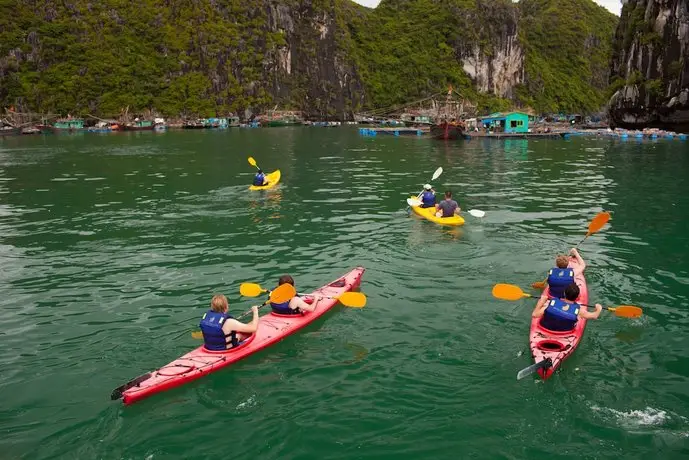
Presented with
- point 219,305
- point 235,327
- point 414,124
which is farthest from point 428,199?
point 414,124

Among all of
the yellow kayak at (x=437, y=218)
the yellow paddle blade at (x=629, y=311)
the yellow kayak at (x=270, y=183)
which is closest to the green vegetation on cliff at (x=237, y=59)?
the yellow kayak at (x=270, y=183)

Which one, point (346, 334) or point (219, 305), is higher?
point (219, 305)

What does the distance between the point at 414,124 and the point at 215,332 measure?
347ft

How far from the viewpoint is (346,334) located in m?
11.1

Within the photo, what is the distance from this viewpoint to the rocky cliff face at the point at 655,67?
6397 cm

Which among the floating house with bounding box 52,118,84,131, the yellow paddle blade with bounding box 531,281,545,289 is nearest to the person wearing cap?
the yellow paddle blade with bounding box 531,281,545,289

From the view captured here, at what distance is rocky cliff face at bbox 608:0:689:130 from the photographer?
210ft

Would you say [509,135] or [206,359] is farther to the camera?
[509,135]

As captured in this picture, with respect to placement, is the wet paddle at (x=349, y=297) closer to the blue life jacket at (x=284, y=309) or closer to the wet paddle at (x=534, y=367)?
the blue life jacket at (x=284, y=309)

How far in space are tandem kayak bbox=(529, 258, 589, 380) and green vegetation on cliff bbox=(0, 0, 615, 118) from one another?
5794 inches

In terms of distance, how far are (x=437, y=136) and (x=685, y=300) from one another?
5997 cm

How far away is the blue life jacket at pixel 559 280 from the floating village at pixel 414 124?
194 ft

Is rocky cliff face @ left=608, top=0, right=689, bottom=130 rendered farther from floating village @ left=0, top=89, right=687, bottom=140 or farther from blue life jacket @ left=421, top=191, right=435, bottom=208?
blue life jacket @ left=421, top=191, right=435, bottom=208

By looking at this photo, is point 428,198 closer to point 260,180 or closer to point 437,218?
point 437,218
